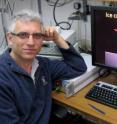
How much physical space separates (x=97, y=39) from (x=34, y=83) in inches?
20.4

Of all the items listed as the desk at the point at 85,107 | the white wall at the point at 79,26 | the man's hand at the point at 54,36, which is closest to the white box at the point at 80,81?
the desk at the point at 85,107

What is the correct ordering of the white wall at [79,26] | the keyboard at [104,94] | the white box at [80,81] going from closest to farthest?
the keyboard at [104,94] < the white box at [80,81] < the white wall at [79,26]

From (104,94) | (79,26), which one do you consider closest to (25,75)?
(104,94)

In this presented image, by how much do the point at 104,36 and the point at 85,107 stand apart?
1.55 ft

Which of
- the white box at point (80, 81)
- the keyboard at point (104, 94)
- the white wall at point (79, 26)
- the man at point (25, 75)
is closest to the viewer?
the man at point (25, 75)

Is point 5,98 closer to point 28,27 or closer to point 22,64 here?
point 22,64

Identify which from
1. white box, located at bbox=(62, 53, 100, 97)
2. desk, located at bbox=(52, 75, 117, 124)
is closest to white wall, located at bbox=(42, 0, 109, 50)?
white box, located at bbox=(62, 53, 100, 97)

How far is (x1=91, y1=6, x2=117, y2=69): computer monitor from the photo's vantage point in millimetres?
1692

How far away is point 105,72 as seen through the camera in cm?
199

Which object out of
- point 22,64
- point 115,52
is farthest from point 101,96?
point 22,64

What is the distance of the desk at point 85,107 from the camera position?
1.51 meters

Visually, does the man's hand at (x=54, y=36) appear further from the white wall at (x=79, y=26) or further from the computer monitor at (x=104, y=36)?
the white wall at (x=79, y=26)

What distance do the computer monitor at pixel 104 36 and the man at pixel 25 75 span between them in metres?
0.23

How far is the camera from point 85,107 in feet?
5.30
